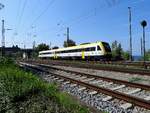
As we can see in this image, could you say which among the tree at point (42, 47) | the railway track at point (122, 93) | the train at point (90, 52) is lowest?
the railway track at point (122, 93)

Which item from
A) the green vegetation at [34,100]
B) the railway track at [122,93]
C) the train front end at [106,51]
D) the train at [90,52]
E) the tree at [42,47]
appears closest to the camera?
the green vegetation at [34,100]

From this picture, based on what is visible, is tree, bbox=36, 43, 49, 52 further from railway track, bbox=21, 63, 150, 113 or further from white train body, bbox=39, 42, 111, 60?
railway track, bbox=21, 63, 150, 113

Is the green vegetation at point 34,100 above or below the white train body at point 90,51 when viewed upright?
below

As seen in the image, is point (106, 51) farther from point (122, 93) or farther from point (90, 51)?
point (122, 93)

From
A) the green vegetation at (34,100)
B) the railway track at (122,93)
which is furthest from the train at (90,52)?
the green vegetation at (34,100)

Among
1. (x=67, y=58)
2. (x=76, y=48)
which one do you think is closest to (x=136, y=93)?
(x=76, y=48)

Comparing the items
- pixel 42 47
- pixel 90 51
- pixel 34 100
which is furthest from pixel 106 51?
pixel 42 47

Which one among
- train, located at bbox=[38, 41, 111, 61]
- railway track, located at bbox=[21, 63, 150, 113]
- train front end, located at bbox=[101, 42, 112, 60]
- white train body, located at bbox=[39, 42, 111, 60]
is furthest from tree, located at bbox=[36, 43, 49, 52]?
railway track, located at bbox=[21, 63, 150, 113]

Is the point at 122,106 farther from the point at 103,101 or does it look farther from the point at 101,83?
the point at 101,83

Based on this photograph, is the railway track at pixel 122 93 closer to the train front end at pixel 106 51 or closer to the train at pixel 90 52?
the train front end at pixel 106 51

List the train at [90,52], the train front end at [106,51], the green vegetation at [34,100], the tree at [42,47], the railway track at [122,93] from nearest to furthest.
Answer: the green vegetation at [34,100] → the railway track at [122,93] → the train front end at [106,51] → the train at [90,52] → the tree at [42,47]

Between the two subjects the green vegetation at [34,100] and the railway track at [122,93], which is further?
the railway track at [122,93]

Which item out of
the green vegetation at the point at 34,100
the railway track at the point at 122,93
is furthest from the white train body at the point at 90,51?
the green vegetation at the point at 34,100

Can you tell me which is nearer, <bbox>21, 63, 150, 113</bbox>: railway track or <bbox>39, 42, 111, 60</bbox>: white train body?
<bbox>21, 63, 150, 113</bbox>: railway track
